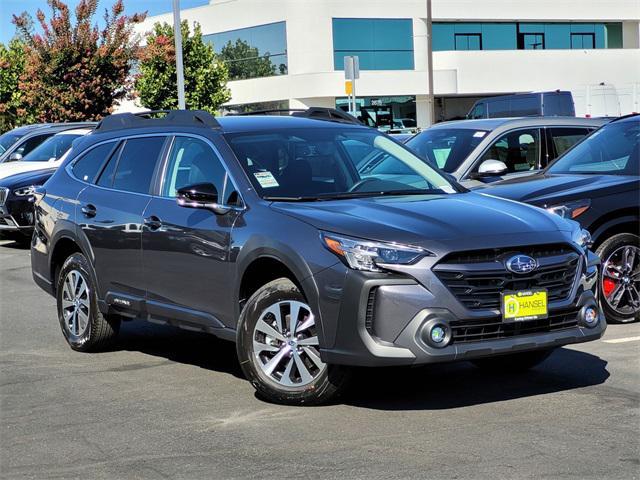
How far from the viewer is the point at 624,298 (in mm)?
8633

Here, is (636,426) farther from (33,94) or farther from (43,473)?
(33,94)

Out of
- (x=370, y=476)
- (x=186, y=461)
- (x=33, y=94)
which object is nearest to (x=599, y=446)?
(x=370, y=476)

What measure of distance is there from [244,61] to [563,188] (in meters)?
43.8

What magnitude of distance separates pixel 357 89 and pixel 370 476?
45.6m

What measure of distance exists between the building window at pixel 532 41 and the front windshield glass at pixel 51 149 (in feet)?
133

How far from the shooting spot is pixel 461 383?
22.2ft

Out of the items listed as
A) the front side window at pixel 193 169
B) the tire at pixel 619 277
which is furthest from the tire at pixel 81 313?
the tire at pixel 619 277

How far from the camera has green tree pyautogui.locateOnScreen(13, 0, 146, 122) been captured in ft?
105

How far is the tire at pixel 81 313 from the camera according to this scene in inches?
319

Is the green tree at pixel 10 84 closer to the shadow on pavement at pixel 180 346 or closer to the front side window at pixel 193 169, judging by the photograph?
the shadow on pavement at pixel 180 346

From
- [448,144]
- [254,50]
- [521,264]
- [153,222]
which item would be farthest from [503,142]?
[254,50]

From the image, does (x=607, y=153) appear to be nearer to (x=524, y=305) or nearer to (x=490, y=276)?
(x=524, y=305)

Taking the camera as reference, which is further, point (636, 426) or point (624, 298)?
point (624, 298)

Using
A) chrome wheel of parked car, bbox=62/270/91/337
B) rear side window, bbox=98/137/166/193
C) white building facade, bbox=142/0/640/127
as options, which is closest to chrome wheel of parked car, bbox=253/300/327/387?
rear side window, bbox=98/137/166/193
